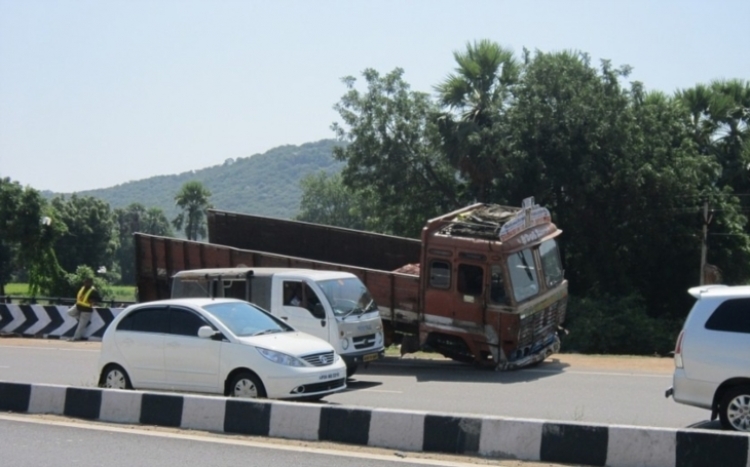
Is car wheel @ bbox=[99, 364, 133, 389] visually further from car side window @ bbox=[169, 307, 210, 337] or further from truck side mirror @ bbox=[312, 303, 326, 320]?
truck side mirror @ bbox=[312, 303, 326, 320]

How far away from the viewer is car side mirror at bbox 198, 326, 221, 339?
13.1 meters

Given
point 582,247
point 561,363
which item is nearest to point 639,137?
point 582,247

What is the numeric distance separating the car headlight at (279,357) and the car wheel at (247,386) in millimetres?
328

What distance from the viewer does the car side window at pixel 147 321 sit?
13.9 m

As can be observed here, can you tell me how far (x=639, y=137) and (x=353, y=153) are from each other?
35.0 feet

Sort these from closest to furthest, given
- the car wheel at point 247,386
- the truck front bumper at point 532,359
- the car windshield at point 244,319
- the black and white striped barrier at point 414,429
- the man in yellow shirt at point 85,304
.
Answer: the black and white striped barrier at point 414,429, the car wheel at point 247,386, the car windshield at point 244,319, the truck front bumper at point 532,359, the man in yellow shirt at point 85,304

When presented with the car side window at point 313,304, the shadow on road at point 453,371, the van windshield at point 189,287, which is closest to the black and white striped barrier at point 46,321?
the van windshield at point 189,287

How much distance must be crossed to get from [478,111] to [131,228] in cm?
8904

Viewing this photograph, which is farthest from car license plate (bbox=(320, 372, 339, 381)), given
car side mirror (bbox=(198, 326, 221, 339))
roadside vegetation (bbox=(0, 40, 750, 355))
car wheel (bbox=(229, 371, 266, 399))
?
roadside vegetation (bbox=(0, 40, 750, 355))

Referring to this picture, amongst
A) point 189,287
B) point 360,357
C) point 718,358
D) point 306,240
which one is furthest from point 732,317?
point 306,240

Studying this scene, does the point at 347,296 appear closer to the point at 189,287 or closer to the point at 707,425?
the point at 189,287

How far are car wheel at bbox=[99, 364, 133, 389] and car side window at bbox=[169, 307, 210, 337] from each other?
1076mm

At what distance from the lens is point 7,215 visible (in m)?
46.5

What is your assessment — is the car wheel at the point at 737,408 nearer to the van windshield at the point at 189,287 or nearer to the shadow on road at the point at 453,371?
the shadow on road at the point at 453,371
